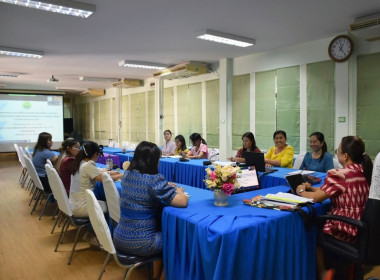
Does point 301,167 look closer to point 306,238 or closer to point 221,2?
point 306,238

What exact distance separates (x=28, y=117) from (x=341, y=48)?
10461mm

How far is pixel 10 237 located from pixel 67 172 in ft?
3.76

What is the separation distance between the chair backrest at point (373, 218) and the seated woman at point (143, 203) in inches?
45.6

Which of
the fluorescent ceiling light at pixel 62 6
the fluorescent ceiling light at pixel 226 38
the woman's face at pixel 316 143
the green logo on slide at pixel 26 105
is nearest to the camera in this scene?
the fluorescent ceiling light at pixel 62 6

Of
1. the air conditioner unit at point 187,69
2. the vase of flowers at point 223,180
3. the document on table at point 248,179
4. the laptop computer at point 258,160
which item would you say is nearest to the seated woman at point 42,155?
the laptop computer at point 258,160

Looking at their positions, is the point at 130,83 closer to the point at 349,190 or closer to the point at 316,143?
the point at 316,143

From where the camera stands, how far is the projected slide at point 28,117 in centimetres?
1072

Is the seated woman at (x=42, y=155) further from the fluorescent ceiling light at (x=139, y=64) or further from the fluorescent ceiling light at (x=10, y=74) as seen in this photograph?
the fluorescent ceiling light at (x=10, y=74)

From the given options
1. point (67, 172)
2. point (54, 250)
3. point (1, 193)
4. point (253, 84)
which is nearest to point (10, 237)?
point (54, 250)

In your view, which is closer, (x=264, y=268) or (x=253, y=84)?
(x=264, y=268)

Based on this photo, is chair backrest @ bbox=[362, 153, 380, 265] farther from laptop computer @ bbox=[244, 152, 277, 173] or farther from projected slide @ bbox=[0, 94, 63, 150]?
projected slide @ bbox=[0, 94, 63, 150]

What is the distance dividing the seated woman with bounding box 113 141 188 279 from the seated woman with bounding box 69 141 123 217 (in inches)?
38.5

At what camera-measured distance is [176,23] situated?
13.6 ft

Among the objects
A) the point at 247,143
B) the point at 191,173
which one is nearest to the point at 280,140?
the point at 247,143
